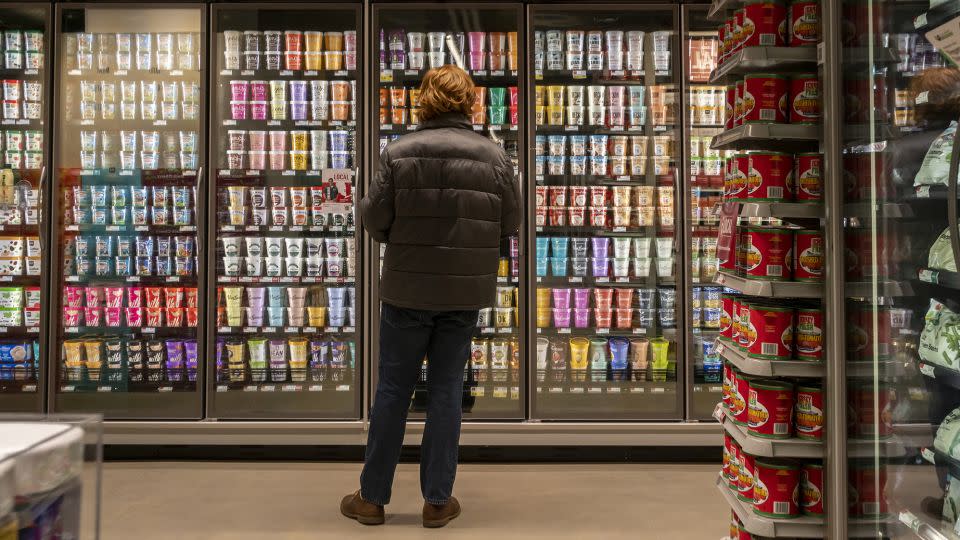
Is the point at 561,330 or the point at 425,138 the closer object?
the point at 425,138

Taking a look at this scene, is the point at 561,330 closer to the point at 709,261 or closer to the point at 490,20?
the point at 709,261

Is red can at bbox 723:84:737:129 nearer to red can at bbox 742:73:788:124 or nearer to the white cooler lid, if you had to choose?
red can at bbox 742:73:788:124

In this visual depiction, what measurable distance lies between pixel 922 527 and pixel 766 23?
139cm

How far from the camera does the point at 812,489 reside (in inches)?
81.0

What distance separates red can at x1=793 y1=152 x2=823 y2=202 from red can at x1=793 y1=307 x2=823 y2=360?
315 millimetres

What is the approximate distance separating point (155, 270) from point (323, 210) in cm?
104

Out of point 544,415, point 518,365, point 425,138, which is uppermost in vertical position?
point 425,138

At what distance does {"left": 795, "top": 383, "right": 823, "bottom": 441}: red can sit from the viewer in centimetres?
203

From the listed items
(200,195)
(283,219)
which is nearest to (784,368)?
(283,219)

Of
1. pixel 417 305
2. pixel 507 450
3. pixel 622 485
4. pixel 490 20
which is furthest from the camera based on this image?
pixel 490 20

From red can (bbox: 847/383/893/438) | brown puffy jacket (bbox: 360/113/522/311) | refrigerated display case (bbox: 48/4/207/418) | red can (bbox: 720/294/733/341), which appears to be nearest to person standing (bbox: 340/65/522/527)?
brown puffy jacket (bbox: 360/113/522/311)

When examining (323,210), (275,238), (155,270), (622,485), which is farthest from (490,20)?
(622,485)

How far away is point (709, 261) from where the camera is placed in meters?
4.18

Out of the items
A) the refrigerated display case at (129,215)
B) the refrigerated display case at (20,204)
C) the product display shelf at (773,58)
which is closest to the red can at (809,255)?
the product display shelf at (773,58)
